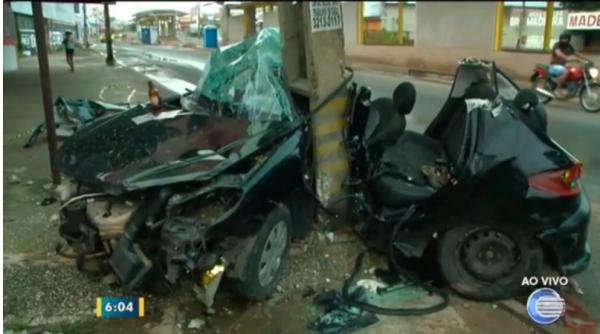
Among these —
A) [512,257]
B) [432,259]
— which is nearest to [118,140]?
[432,259]

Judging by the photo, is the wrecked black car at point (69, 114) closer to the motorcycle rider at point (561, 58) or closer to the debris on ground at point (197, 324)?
the debris on ground at point (197, 324)

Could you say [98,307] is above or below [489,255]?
below

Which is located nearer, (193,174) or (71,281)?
(193,174)

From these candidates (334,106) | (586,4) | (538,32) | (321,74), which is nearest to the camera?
(321,74)

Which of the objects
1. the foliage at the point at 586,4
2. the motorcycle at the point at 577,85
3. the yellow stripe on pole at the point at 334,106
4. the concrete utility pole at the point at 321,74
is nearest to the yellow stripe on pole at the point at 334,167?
the concrete utility pole at the point at 321,74

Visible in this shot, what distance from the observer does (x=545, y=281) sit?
331 centimetres

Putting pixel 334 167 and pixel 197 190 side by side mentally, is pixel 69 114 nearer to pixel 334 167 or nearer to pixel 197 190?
pixel 334 167

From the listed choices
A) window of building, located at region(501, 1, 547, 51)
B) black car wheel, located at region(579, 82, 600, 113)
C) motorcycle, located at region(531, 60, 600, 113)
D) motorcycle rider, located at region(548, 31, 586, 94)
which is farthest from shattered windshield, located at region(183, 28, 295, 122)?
motorcycle rider, located at region(548, 31, 586, 94)

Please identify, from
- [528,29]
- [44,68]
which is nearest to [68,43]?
[44,68]

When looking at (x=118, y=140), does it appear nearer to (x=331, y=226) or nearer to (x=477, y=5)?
(x=331, y=226)

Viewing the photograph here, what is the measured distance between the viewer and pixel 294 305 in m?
3.27

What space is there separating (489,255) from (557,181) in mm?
586

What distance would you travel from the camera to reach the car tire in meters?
3.01

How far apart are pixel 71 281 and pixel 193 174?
1318mm
